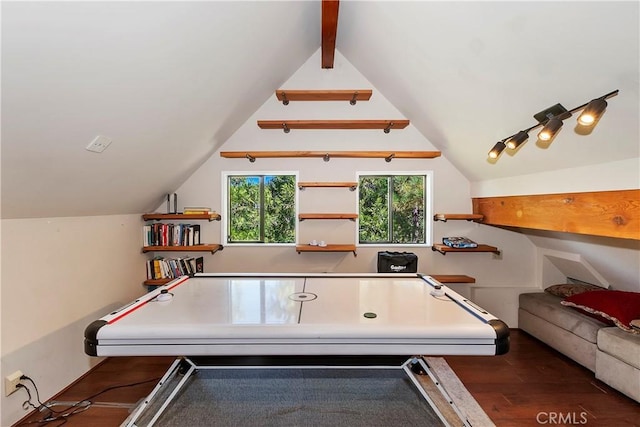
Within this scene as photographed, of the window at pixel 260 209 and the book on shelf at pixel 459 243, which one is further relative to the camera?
the window at pixel 260 209

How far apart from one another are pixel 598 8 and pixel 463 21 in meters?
0.64

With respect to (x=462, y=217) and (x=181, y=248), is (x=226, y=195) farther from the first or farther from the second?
(x=462, y=217)

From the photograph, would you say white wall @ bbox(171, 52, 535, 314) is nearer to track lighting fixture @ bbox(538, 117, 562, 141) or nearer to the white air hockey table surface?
the white air hockey table surface

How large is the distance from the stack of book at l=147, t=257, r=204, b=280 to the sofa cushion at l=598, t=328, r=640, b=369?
3.94 meters

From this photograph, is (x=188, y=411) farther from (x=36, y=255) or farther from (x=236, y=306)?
(x=36, y=255)

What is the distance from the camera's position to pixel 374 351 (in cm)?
147

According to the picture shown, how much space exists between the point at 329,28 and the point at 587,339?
3.54 metres

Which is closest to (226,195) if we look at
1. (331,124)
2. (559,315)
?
(331,124)

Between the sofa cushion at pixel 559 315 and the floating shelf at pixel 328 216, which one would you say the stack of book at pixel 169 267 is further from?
the sofa cushion at pixel 559 315

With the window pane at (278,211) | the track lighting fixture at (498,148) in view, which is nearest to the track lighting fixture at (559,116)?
the track lighting fixture at (498,148)

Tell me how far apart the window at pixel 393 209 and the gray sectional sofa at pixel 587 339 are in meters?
1.39

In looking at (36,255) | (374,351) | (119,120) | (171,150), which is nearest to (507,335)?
(374,351)

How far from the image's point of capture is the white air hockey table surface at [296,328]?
1.45 metres

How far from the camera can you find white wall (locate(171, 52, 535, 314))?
345 cm
